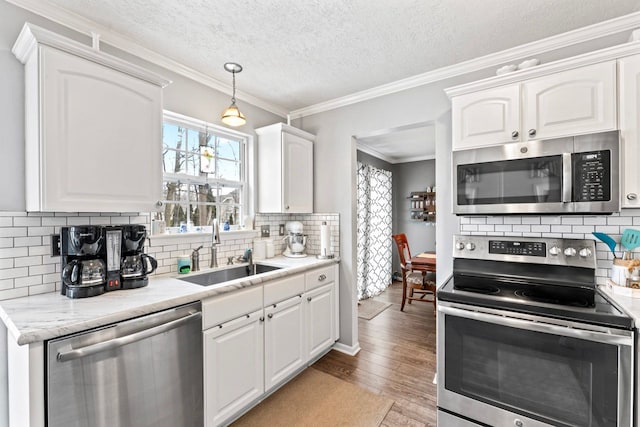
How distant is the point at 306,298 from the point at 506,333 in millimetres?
1423

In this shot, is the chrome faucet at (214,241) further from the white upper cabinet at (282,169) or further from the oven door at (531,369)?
the oven door at (531,369)

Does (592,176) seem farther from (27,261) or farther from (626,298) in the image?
(27,261)

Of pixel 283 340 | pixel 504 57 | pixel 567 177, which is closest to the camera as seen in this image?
pixel 567 177

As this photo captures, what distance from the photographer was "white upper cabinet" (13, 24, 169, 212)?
4.49ft

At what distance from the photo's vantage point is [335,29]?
1.80 metres

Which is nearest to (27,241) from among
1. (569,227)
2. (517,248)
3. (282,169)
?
(282,169)

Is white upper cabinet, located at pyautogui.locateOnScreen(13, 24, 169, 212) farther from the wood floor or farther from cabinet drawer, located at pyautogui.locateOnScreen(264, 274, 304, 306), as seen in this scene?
the wood floor

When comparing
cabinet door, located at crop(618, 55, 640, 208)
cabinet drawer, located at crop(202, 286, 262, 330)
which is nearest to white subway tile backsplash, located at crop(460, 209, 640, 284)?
cabinet door, located at crop(618, 55, 640, 208)

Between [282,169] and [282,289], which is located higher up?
[282,169]

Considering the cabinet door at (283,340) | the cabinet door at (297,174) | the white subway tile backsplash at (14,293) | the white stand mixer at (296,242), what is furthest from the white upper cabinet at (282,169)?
the white subway tile backsplash at (14,293)

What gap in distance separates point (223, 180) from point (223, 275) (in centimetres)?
85

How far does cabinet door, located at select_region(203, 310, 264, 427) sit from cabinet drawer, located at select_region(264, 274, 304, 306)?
133 millimetres

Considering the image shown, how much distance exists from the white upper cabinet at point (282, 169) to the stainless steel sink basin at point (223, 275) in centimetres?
55

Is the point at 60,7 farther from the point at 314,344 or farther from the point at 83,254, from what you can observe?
the point at 314,344
